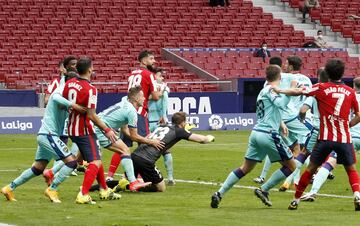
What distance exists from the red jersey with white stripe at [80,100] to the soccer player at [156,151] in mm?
2036

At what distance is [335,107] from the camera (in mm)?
13594

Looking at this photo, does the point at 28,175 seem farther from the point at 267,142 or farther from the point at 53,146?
the point at 267,142

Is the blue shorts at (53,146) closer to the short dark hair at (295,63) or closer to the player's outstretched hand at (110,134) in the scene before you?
the player's outstretched hand at (110,134)

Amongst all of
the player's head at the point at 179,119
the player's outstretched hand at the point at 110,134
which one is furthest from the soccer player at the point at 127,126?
the player's outstretched hand at the point at 110,134

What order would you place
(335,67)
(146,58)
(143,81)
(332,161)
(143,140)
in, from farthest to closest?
(143,81) < (146,58) < (143,140) < (332,161) < (335,67)

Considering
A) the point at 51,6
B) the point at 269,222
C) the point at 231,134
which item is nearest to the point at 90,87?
the point at 269,222

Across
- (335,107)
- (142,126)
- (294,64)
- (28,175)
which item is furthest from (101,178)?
(294,64)

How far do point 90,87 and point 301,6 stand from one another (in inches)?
1535

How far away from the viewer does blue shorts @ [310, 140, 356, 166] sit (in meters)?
13.6

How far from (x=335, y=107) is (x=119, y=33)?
3314cm

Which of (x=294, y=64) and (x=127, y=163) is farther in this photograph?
(x=294, y=64)

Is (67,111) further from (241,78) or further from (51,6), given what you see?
(51,6)

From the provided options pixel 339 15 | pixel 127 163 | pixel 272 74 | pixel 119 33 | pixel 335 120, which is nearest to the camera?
pixel 335 120

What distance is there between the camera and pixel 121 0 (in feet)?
161
